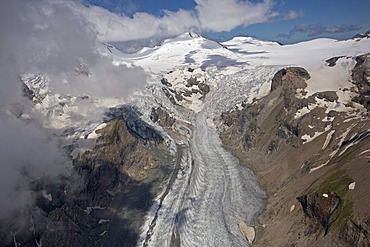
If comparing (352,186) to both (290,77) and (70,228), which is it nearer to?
(70,228)

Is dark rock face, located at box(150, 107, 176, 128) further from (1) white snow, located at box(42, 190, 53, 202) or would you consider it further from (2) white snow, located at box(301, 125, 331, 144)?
(1) white snow, located at box(42, 190, 53, 202)

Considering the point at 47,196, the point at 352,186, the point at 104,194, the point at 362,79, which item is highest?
the point at 362,79

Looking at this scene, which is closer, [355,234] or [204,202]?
[355,234]

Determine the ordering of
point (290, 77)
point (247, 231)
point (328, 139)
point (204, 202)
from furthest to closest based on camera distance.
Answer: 1. point (290, 77)
2. point (328, 139)
3. point (204, 202)
4. point (247, 231)

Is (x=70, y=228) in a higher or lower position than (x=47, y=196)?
lower

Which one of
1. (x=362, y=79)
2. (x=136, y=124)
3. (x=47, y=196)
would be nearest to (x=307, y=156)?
(x=362, y=79)

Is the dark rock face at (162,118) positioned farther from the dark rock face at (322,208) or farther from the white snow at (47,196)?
the dark rock face at (322,208)

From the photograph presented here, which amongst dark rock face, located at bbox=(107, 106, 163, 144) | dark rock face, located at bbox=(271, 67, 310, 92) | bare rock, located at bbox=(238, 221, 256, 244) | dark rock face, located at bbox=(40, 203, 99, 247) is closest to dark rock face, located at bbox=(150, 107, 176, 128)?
dark rock face, located at bbox=(107, 106, 163, 144)

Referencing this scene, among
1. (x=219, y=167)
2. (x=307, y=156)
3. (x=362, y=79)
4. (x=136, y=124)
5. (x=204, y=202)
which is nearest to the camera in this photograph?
(x=204, y=202)
